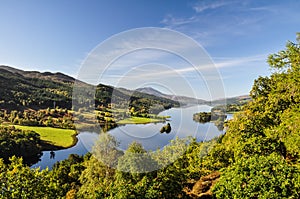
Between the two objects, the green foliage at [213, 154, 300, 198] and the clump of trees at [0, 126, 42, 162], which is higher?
the green foliage at [213, 154, 300, 198]

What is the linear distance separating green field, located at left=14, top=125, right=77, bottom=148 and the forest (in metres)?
77.1

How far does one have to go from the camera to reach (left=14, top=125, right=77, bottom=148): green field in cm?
9338

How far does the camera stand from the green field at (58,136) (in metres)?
93.4

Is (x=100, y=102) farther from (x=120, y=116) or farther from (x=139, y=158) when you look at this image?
Answer: (x=139, y=158)

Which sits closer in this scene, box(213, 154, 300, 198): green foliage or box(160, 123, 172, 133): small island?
box(213, 154, 300, 198): green foliage

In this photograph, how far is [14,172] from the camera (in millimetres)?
11312

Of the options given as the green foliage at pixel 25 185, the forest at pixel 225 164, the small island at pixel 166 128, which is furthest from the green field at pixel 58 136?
the green foliage at pixel 25 185

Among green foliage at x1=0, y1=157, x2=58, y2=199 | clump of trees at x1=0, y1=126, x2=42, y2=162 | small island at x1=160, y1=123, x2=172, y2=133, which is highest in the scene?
small island at x1=160, y1=123, x2=172, y2=133

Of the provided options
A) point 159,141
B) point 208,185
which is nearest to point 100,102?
point 159,141

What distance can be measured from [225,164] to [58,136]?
95.6 meters

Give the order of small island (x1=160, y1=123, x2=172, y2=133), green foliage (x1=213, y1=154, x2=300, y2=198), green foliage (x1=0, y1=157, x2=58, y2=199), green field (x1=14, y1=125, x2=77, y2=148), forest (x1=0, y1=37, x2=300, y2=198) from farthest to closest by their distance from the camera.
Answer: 1. green field (x1=14, y1=125, x2=77, y2=148)
2. small island (x1=160, y1=123, x2=172, y2=133)
3. green foliage (x1=0, y1=157, x2=58, y2=199)
4. forest (x1=0, y1=37, x2=300, y2=198)
5. green foliage (x1=213, y1=154, x2=300, y2=198)

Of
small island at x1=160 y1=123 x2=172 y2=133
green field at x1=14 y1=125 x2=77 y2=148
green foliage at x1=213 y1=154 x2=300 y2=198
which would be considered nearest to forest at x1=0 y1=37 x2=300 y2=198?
green foliage at x1=213 y1=154 x2=300 y2=198

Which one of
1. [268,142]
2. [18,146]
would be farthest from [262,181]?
[18,146]

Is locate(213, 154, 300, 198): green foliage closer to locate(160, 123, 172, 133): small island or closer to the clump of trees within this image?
locate(160, 123, 172, 133): small island
